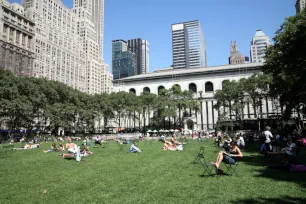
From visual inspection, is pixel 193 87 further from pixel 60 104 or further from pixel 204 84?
pixel 60 104

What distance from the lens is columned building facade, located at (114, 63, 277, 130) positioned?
240 feet

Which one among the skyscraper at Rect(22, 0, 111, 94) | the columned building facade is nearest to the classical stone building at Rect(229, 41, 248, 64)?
the skyscraper at Rect(22, 0, 111, 94)

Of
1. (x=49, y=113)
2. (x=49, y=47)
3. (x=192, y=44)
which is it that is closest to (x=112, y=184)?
(x=49, y=113)

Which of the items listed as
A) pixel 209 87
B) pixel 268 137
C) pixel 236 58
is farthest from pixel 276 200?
pixel 236 58

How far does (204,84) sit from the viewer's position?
79.5 meters

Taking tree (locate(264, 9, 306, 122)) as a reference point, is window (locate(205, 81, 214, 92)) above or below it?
above

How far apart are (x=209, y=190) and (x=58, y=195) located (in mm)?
4939

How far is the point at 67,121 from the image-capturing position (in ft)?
165

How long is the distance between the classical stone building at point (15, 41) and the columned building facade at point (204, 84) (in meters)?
40.9

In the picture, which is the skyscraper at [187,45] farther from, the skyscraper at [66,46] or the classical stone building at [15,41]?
the classical stone building at [15,41]

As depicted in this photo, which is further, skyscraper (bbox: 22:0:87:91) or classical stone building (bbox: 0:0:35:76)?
skyscraper (bbox: 22:0:87:91)

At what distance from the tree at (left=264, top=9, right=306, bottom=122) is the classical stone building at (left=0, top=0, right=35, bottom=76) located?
7997 centimetres

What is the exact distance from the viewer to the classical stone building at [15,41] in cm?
7856

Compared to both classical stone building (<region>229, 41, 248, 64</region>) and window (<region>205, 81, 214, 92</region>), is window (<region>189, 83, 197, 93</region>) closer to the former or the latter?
window (<region>205, 81, 214, 92</region>)
